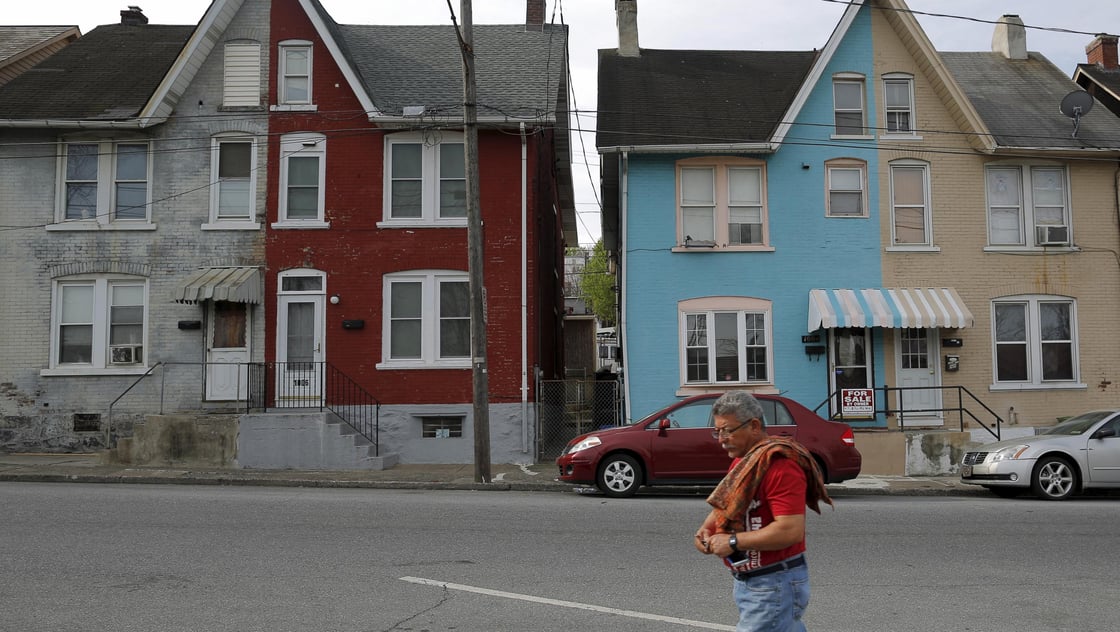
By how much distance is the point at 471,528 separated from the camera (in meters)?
10.2

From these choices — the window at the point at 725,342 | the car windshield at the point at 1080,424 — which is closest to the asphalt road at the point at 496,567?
the car windshield at the point at 1080,424

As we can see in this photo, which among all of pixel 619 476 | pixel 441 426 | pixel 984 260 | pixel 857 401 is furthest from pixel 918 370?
pixel 441 426

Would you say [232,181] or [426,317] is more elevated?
[232,181]

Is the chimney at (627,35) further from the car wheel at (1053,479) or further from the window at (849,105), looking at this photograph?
the car wheel at (1053,479)

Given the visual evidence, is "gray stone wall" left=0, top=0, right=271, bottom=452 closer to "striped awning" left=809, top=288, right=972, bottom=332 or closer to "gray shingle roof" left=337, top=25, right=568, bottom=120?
"gray shingle roof" left=337, top=25, right=568, bottom=120

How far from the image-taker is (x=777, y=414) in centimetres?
1390

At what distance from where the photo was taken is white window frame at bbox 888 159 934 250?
19.7 metres

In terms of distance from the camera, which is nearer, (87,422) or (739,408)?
(739,408)

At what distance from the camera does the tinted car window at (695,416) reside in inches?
536

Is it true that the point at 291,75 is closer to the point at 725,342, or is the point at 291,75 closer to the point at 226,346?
the point at 226,346

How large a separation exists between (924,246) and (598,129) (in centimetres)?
706

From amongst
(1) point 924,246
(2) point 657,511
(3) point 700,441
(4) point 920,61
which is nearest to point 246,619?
(2) point 657,511

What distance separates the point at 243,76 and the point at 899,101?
13521 millimetres

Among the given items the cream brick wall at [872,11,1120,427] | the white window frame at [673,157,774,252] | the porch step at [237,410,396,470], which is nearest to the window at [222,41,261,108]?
the porch step at [237,410,396,470]
